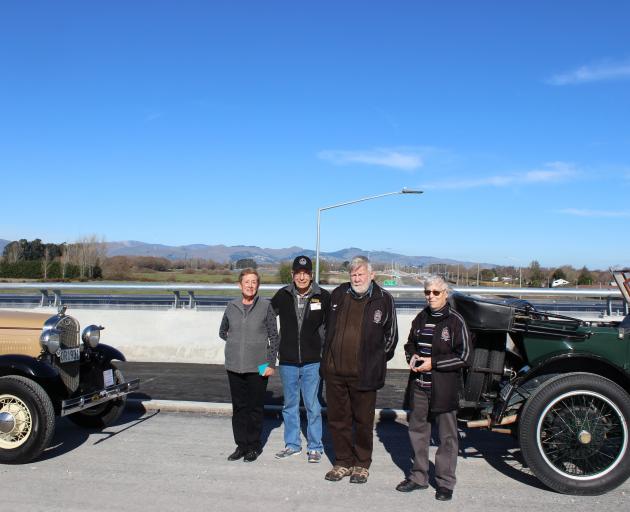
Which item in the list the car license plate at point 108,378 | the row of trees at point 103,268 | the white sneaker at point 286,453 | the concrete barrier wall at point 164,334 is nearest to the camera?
the white sneaker at point 286,453

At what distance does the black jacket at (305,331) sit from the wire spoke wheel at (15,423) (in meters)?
2.42

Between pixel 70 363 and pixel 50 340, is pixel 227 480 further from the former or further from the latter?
pixel 50 340

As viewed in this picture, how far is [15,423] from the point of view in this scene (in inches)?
216

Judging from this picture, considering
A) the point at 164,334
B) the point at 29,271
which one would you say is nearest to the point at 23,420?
the point at 164,334

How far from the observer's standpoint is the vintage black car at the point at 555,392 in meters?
4.67

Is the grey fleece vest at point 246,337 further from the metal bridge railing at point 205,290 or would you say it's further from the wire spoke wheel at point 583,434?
the metal bridge railing at point 205,290

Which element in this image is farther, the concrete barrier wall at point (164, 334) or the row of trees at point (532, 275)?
the row of trees at point (532, 275)

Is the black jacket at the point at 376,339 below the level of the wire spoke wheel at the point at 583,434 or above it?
above

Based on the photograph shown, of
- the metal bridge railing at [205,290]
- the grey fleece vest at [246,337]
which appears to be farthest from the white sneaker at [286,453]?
the metal bridge railing at [205,290]

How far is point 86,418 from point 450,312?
431 centimetres

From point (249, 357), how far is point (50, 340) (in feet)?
6.36

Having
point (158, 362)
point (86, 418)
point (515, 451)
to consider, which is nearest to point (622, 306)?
point (515, 451)

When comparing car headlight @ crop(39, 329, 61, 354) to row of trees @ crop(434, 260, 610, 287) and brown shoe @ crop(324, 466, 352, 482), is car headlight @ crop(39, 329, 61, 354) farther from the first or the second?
row of trees @ crop(434, 260, 610, 287)

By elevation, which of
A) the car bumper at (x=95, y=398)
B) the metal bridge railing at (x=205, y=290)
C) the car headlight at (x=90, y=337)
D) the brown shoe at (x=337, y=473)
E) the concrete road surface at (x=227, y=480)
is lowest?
the concrete road surface at (x=227, y=480)
